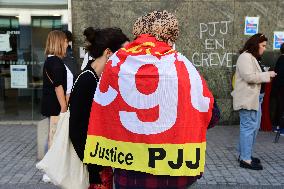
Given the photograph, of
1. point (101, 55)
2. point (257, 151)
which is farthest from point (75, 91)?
point (257, 151)

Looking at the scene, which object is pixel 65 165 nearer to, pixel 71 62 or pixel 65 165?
pixel 65 165

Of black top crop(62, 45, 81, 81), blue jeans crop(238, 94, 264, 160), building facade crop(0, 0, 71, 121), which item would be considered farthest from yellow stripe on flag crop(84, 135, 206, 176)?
building facade crop(0, 0, 71, 121)

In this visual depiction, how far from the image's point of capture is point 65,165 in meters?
2.48

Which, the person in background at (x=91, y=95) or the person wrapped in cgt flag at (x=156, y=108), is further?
the person in background at (x=91, y=95)

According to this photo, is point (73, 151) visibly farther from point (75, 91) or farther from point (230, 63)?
point (230, 63)

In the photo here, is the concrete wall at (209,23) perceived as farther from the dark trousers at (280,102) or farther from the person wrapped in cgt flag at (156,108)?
the person wrapped in cgt flag at (156,108)

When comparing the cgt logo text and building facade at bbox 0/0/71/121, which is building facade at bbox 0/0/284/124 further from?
the cgt logo text

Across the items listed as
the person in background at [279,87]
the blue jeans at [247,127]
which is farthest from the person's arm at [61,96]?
the person in background at [279,87]

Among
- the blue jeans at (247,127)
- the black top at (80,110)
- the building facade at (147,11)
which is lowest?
the blue jeans at (247,127)

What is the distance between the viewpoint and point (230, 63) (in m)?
8.73

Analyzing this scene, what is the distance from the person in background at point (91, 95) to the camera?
241cm

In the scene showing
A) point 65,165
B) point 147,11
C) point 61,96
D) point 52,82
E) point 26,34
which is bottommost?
point 65,165

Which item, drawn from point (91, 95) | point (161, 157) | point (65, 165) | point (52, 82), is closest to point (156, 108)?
point (161, 157)

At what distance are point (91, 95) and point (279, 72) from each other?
5787mm
